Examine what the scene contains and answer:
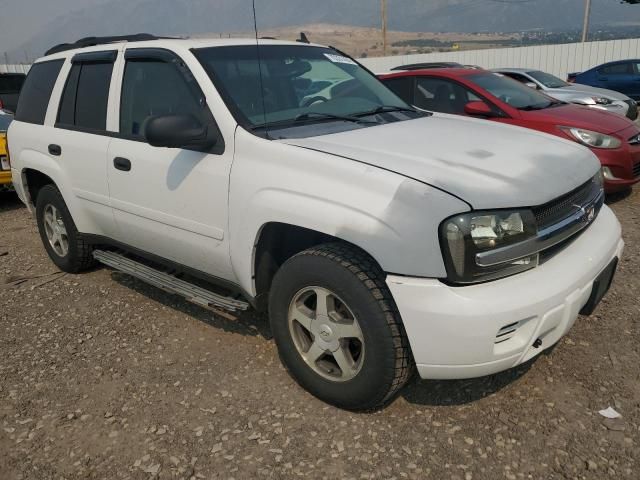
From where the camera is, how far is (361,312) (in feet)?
8.05

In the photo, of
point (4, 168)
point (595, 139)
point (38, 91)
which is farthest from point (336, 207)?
point (4, 168)

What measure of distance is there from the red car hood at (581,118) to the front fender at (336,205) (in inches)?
169

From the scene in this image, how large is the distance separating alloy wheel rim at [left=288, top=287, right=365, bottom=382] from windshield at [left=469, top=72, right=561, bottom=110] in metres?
4.65

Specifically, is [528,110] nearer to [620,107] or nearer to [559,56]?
[620,107]

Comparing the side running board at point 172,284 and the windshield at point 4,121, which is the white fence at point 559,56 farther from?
the side running board at point 172,284

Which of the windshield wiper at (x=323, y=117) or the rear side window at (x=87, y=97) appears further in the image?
the rear side window at (x=87, y=97)

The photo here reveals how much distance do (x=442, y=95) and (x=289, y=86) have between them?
389 centimetres

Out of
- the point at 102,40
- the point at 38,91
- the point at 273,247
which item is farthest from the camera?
the point at 38,91

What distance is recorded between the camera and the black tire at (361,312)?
95.3 inches

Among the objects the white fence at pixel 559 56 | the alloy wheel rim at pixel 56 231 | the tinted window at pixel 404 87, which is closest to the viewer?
the alloy wheel rim at pixel 56 231

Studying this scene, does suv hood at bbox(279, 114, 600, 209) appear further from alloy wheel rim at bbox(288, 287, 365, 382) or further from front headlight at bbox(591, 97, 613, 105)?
front headlight at bbox(591, 97, 613, 105)

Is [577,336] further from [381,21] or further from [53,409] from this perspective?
[381,21]

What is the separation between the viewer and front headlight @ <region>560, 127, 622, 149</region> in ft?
18.9

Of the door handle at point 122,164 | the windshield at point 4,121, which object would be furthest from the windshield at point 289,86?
the windshield at point 4,121
